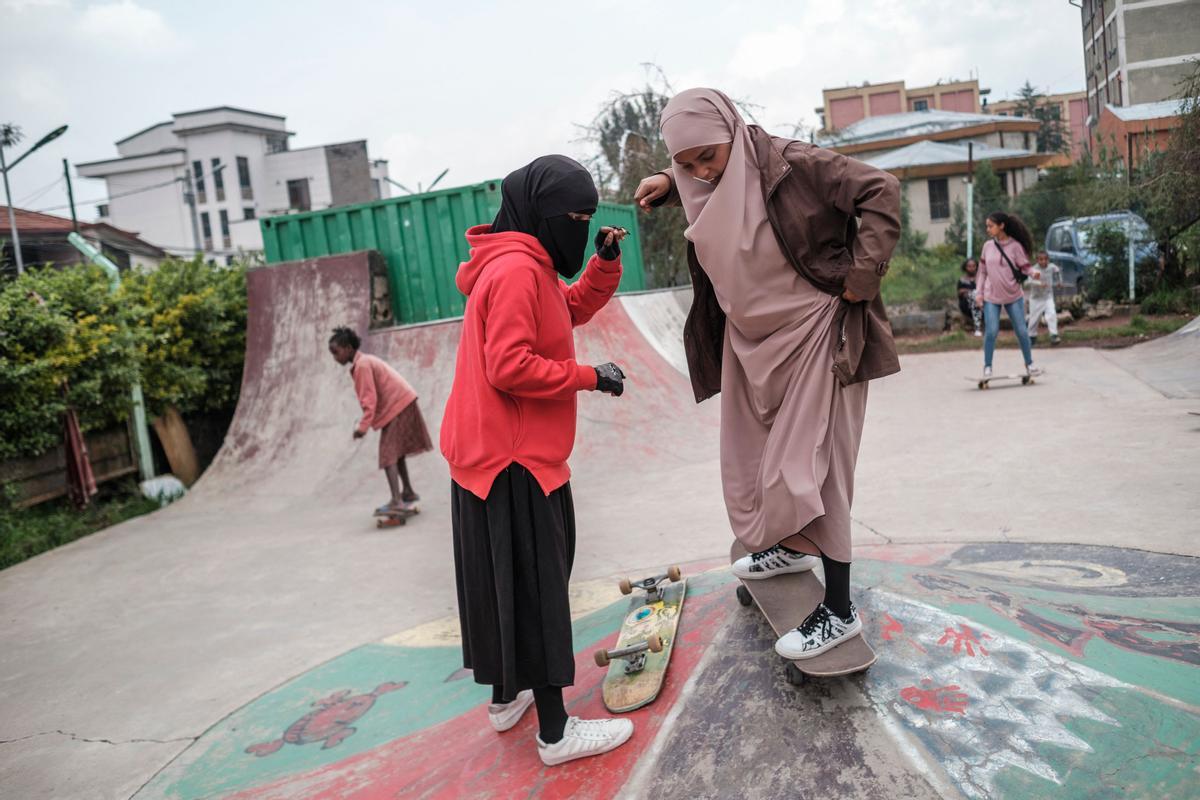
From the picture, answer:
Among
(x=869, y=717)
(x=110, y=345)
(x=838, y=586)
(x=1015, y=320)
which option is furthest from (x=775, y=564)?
(x=110, y=345)

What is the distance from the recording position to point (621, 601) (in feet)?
13.4

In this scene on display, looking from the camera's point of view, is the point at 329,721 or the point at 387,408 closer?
the point at 329,721

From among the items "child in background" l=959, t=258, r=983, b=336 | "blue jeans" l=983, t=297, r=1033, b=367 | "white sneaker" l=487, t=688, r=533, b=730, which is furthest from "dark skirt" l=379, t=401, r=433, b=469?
"child in background" l=959, t=258, r=983, b=336

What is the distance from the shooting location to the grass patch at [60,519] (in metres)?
7.17

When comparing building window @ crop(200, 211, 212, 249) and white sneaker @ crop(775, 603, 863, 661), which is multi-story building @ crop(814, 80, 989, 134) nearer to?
building window @ crop(200, 211, 212, 249)

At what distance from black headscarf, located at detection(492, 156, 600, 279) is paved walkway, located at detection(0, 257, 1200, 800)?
1457 millimetres

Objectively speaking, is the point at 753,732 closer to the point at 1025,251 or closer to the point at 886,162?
the point at 1025,251

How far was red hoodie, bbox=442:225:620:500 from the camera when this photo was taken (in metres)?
2.51

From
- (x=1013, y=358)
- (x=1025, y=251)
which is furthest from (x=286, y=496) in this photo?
(x=1013, y=358)

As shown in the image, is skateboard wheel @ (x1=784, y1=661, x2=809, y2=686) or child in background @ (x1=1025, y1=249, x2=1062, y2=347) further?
child in background @ (x1=1025, y1=249, x2=1062, y2=347)

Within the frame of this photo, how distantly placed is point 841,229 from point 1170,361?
8.80 metres

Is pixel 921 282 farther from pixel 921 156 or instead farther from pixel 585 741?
pixel 585 741

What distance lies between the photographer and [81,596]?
5.85 m

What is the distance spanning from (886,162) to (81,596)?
2214cm
